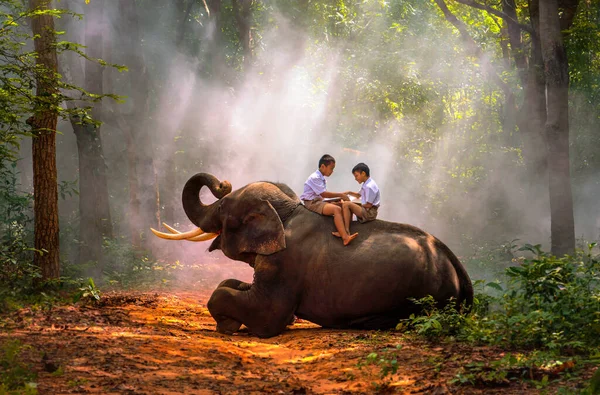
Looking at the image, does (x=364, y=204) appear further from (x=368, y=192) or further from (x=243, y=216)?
(x=243, y=216)

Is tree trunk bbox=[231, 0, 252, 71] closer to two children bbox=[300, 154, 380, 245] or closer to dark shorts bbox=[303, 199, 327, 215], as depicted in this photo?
two children bbox=[300, 154, 380, 245]

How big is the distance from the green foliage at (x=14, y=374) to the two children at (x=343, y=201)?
4.54 m

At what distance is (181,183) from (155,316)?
16.3m

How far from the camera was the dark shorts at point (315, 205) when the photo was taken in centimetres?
938

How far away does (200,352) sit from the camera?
22.6 feet

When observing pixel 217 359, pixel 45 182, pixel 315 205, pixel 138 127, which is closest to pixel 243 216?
pixel 315 205

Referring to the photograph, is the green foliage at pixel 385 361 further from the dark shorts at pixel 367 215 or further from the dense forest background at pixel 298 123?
the dark shorts at pixel 367 215

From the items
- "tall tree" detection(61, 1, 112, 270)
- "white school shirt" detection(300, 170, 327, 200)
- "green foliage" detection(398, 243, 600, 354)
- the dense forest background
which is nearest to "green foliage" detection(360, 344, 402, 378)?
"green foliage" detection(398, 243, 600, 354)

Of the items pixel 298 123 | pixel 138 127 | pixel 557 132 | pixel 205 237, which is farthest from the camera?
pixel 298 123

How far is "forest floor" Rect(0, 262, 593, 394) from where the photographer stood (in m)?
5.41

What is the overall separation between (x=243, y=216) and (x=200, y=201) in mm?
946

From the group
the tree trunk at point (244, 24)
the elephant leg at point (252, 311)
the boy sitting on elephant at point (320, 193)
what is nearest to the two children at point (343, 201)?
the boy sitting on elephant at point (320, 193)

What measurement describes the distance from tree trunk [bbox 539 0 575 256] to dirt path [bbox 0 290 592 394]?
20.9ft

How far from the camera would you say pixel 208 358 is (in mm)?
6703
